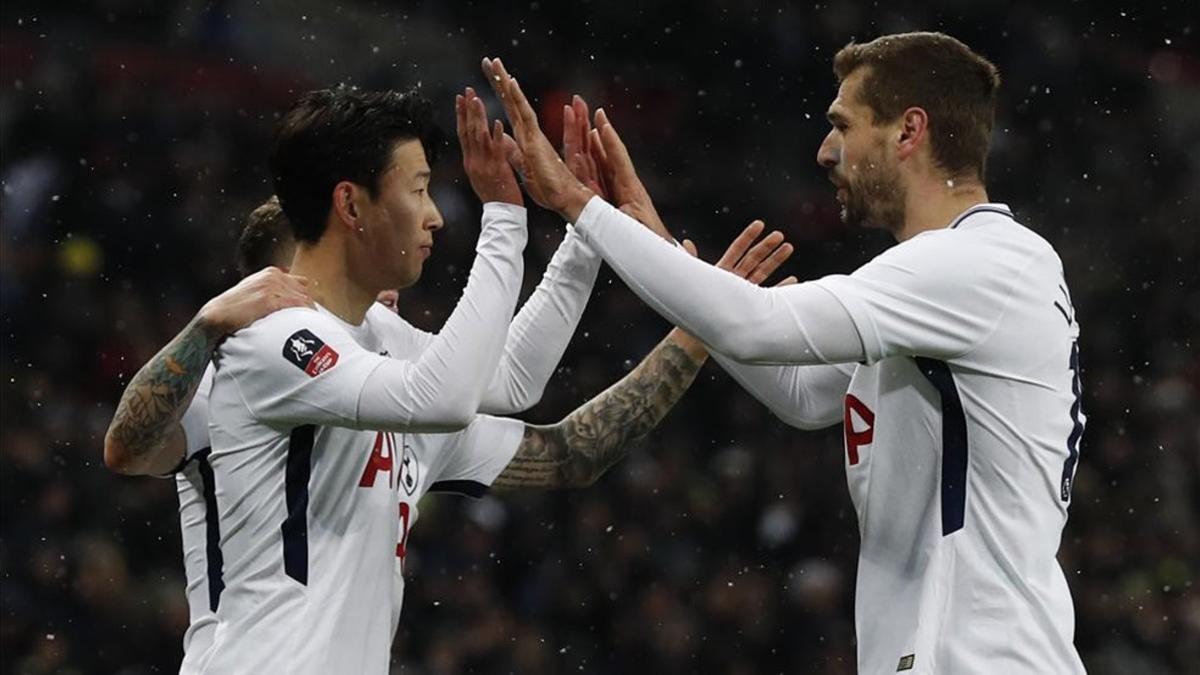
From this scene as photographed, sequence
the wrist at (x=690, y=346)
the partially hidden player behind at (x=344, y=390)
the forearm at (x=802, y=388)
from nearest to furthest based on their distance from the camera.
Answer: the partially hidden player behind at (x=344, y=390), the forearm at (x=802, y=388), the wrist at (x=690, y=346)

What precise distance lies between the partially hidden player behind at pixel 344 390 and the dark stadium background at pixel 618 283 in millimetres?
5641

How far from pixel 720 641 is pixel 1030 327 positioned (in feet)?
21.5

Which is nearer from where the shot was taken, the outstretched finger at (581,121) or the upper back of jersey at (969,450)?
the upper back of jersey at (969,450)

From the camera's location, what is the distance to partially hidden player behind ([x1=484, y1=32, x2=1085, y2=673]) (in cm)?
370

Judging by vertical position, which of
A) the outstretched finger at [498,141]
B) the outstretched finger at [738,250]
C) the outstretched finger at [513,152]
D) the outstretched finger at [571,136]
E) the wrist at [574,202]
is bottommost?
the outstretched finger at [738,250]

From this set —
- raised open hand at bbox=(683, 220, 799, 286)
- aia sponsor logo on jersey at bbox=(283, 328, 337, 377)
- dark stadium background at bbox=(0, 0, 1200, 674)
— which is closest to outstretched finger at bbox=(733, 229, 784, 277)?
raised open hand at bbox=(683, 220, 799, 286)

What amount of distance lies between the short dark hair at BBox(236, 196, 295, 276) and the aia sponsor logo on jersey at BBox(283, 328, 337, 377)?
2.30ft

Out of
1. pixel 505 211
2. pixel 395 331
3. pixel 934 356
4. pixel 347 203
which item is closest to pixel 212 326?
pixel 347 203

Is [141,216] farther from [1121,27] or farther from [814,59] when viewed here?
[1121,27]

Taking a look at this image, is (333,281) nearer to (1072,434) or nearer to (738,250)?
(738,250)

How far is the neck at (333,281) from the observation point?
4.12 meters

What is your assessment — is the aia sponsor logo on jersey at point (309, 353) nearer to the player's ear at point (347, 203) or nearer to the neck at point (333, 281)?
the neck at point (333, 281)

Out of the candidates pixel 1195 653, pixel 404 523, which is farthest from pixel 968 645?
pixel 1195 653

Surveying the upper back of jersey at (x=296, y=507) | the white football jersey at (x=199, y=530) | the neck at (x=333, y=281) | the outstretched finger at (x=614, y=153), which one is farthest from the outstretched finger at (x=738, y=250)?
the white football jersey at (x=199, y=530)
